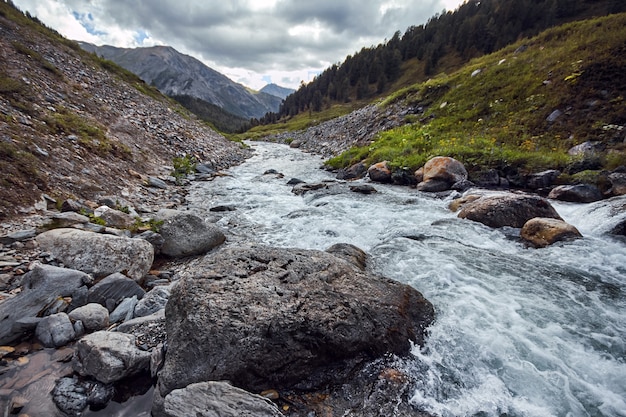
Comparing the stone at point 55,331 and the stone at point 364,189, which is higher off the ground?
the stone at point 55,331

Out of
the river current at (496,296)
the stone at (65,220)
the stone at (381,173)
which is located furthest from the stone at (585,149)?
the stone at (65,220)

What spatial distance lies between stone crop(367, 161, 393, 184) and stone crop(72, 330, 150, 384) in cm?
1529

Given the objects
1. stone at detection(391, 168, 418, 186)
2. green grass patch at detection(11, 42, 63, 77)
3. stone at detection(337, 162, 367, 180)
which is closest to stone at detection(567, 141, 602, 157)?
stone at detection(391, 168, 418, 186)

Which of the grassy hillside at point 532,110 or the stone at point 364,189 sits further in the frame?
the stone at point 364,189

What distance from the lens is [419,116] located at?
86.3 ft

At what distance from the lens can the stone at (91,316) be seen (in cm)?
433

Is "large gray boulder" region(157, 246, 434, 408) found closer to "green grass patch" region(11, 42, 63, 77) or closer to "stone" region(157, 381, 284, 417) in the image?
"stone" region(157, 381, 284, 417)

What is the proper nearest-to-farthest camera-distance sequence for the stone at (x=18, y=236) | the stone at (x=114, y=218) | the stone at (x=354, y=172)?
the stone at (x=18, y=236) → the stone at (x=114, y=218) → the stone at (x=354, y=172)

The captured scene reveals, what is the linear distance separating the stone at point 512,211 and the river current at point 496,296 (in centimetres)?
56

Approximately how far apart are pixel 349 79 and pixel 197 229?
10297cm

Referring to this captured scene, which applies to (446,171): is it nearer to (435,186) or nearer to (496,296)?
(435,186)

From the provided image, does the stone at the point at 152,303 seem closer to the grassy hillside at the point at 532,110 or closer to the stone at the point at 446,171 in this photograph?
the stone at the point at 446,171

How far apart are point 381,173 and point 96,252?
47.9 ft

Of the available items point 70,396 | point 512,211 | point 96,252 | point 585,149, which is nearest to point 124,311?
point 70,396
